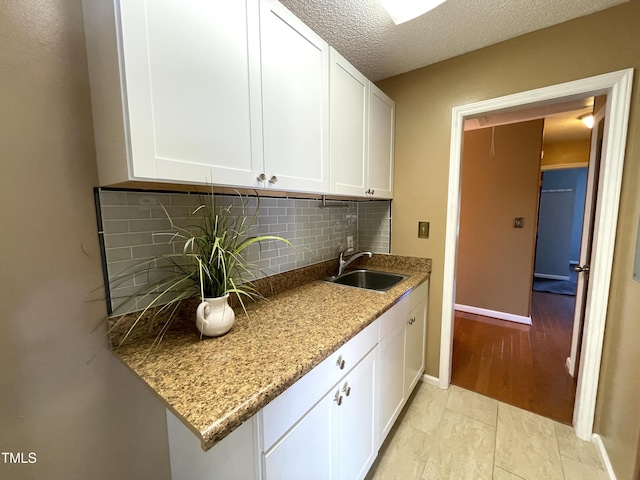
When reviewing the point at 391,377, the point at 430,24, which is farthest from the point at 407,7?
the point at 391,377

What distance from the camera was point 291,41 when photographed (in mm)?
1065

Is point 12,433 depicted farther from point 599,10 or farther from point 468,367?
point 599,10

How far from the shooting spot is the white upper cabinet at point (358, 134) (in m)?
1.36

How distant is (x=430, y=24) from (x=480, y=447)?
2287 millimetres

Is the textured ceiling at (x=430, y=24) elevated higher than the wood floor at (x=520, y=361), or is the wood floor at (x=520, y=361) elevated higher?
the textured ceiling at (x=430, y=24)

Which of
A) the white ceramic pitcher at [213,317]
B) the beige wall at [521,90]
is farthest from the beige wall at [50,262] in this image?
the beige wall at [521,90]

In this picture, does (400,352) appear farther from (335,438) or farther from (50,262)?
(50,262)

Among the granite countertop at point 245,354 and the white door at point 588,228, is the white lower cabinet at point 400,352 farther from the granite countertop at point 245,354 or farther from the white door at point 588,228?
the white door at point 588,228

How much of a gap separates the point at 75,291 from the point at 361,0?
1.62m

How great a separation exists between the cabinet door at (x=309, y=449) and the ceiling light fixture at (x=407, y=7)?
1.70 meters

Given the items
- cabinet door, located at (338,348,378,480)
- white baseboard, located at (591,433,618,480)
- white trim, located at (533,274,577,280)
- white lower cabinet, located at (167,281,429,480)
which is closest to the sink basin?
white lower cabinet, located at (167,281,429,480)

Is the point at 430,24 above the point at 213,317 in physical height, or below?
above

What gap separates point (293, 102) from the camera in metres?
1.10

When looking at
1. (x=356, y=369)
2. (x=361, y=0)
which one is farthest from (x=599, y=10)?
(x=356, y=369)
